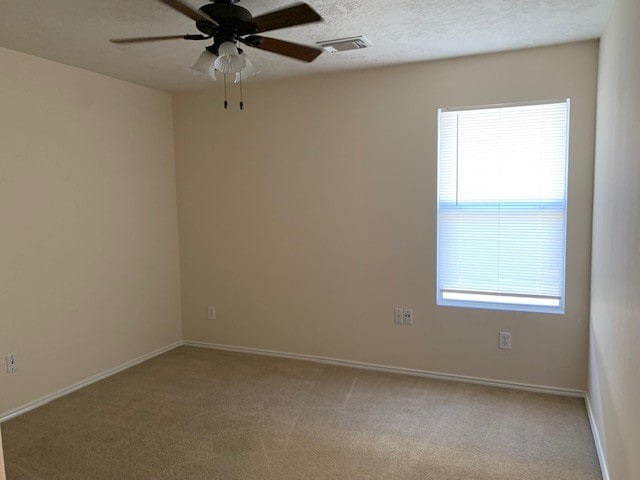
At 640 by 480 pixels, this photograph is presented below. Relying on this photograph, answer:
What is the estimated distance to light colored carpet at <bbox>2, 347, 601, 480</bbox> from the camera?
253 centimetres

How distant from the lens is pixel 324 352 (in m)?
4.16

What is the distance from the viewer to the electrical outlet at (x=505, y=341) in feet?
11.5

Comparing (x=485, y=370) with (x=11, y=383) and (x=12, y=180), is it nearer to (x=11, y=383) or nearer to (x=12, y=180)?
(x=11, y=383)

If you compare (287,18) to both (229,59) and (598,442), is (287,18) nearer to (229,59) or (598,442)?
(229,59)

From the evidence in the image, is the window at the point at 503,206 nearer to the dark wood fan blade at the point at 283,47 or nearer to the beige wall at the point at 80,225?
the dark wood fan blade at the point at 283,47

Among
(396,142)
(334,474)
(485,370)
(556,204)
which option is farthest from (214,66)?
(485,370)

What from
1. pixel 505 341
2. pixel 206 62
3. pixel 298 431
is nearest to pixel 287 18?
pixel 206 62

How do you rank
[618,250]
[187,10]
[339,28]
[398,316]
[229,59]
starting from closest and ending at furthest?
[187,10], [618,250], [229,59], [339,28], [398,316]

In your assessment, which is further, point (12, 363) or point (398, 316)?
point (398, 316)

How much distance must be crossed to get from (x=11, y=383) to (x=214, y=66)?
2558mm

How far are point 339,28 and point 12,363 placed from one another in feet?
10.1

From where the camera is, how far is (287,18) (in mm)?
2107

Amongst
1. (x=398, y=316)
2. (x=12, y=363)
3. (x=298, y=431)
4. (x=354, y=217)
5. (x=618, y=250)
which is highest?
(x=354, y=217)

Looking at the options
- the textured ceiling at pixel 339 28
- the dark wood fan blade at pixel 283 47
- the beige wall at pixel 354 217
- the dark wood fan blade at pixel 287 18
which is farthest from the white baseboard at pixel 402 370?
the dark wood fan blade at pixel 287 18
